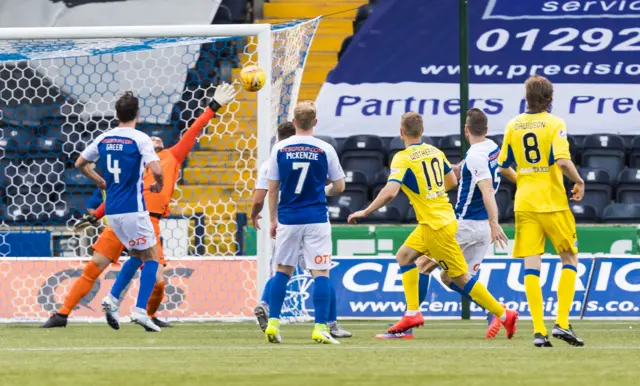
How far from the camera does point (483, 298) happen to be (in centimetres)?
974

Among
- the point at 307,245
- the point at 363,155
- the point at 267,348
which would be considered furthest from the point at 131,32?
the point at 363,155

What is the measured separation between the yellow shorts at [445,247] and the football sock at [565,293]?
1205 mm

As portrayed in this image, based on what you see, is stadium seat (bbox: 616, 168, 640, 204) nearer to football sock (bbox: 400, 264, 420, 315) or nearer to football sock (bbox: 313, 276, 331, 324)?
football sock (bbox: 400, 264, 420, 315)

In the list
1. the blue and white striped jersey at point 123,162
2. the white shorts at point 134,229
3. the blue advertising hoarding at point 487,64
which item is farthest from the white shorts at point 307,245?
the blue advertising hoarding at point 487,64

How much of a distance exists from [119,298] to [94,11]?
31.0 ft

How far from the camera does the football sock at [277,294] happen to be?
898 cm

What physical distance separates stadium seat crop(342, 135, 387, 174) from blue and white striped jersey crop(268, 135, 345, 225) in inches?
319

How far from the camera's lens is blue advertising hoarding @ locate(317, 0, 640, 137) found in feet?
58.4

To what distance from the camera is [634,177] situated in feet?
54.6

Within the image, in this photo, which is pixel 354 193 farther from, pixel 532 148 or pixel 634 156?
pixel 532 148

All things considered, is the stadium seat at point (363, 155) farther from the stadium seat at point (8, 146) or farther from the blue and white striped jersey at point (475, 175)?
the blue and white striped jersey at point (475, 175)

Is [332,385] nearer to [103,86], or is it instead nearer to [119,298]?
[119,298]

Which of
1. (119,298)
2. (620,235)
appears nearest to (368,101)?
(620,235)

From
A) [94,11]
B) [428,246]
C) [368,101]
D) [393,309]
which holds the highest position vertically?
[94,11]
